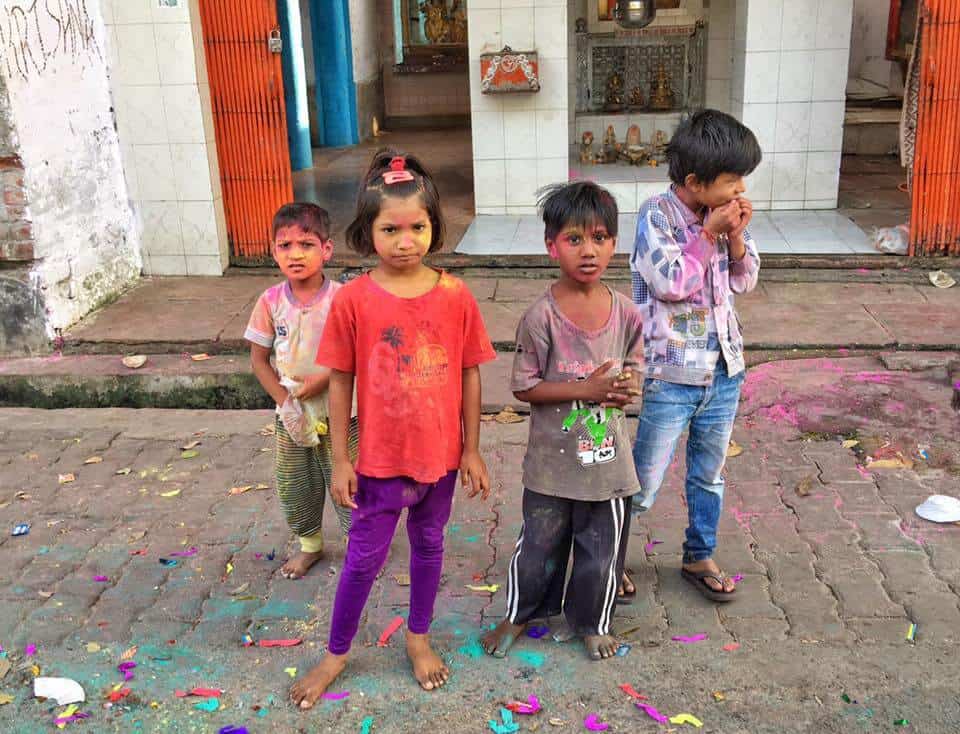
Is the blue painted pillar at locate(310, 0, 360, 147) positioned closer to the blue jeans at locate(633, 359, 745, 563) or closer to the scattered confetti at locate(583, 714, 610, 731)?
the blue jeans at locate(633, 359, 745, 563)

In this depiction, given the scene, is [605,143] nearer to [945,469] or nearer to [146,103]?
[146,103]

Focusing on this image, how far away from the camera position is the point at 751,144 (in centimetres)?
298

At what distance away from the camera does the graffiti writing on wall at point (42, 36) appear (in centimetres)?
568

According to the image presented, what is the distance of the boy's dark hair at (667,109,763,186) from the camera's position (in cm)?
295

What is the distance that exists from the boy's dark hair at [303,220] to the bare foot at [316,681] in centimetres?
145

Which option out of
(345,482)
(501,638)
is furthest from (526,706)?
(345,482)

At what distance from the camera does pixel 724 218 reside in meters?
2.93

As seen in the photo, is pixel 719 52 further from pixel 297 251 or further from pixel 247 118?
pixel 297 251

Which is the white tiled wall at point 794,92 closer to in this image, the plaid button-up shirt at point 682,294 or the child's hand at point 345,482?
the plaid button-up shirt at point 682,294

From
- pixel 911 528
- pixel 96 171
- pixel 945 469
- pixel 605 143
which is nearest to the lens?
pixel 911 528

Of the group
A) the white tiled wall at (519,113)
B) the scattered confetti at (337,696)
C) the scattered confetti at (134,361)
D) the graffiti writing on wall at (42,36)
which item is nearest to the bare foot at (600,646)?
the scattered confetti at (337,696)

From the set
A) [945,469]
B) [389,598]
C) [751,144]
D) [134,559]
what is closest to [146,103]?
[134,559]

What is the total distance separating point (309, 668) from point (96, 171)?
479 cm

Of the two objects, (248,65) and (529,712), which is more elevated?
(248,65)
